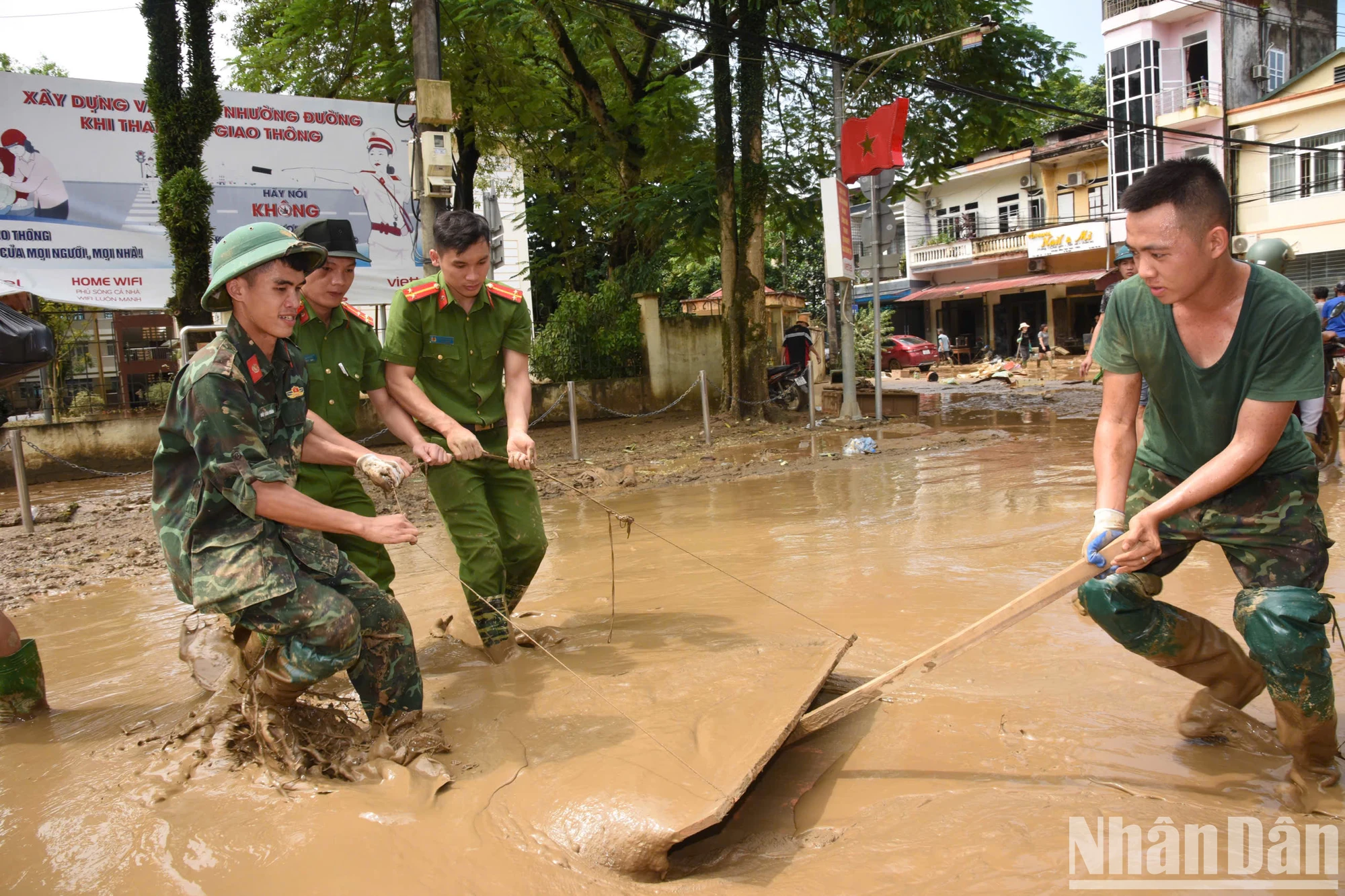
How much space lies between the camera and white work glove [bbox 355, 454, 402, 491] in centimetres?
305

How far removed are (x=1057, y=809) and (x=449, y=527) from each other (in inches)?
102

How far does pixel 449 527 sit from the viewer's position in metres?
4.09

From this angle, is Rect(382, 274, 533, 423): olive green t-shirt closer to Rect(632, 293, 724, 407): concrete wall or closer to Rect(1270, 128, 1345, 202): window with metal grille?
Rect(632, 293, 724, 407): concrete wall

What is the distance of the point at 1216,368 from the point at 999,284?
1244 inches

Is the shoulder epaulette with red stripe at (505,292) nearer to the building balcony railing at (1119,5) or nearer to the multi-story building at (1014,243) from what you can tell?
the multi-story building at (1014,243)

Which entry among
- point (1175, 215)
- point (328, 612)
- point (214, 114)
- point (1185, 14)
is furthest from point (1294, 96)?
point (328, 612)

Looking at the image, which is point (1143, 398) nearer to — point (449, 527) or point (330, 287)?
point (449, 527)

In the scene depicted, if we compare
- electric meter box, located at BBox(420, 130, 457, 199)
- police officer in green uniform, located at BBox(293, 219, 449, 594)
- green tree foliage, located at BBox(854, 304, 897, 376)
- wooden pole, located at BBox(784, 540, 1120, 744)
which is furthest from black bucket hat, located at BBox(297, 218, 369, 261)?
green tree foliage, located at BBox(854, 304, 897, 376)

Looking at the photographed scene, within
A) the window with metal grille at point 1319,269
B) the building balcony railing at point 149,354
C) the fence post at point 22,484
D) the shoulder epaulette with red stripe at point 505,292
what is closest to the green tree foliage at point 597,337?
the fence post at point 22,484

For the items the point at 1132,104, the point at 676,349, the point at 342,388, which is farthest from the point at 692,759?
the point at 1132,104

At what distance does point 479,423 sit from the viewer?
13.7 ft

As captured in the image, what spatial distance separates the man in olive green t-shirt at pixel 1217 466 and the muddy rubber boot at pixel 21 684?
3.55 metres

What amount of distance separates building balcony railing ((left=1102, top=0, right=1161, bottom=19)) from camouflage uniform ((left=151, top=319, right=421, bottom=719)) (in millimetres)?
31545

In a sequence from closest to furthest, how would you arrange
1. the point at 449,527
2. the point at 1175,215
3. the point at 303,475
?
the point at 1175,215 → the point at 303,475 → the point at 449,527
